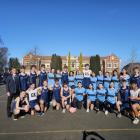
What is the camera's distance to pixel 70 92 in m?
15.4

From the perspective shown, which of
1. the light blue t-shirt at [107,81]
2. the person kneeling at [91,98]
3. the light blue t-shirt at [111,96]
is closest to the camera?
the light blue t-shirt at [111,96]

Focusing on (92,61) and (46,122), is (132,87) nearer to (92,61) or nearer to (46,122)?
(46,122)

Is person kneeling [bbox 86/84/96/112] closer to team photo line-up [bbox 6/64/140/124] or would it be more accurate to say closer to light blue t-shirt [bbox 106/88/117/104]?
team photo line-up [bbox 6/64/140/124]

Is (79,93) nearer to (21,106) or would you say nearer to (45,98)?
(45,98)

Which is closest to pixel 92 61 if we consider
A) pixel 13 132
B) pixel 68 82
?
pixel 68 82

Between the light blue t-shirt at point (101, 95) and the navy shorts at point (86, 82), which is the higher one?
the navy shorts at point (86, 82)

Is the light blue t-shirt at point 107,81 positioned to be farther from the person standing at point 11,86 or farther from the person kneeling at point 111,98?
the person standing at point 11,86

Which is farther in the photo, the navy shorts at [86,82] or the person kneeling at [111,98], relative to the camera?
the navy shorts at [86,82]

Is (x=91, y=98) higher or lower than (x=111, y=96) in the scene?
lower

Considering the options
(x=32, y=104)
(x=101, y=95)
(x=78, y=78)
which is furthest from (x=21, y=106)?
(x=78, y=78)

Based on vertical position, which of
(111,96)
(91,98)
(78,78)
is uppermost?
(78,78)

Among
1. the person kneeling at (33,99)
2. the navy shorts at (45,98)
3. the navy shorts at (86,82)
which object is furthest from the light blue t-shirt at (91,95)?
the person kneeling at (33,99)

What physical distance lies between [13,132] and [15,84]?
3362 mm

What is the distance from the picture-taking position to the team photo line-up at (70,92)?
13.6 meters
